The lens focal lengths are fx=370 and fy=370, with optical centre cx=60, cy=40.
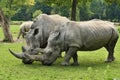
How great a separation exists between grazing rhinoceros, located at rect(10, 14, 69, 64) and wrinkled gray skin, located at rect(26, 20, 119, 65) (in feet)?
1.56

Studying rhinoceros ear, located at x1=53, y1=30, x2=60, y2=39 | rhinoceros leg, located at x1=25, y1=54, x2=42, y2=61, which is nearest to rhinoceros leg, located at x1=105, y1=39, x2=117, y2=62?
rhinoceros ear, located at x1=53, y1=30, x2=60, y2=39

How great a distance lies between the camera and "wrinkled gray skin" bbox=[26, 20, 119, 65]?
13547 millimetres

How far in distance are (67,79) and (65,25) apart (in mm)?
3628

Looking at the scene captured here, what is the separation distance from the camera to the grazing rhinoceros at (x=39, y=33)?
13.9 metres

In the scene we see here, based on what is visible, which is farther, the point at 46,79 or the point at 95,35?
the point at 95,35

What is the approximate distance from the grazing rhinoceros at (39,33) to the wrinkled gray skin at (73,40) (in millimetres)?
476

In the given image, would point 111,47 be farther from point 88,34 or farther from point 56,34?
point 56,34

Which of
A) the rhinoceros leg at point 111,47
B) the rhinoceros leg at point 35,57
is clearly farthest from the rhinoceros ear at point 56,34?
the rhinoceros leg at point 111,47

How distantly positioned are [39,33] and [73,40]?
5.28 feet

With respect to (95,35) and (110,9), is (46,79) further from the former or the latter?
(110,9)

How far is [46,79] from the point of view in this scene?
35.7 ft

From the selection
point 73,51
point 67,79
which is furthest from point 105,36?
point 67,79

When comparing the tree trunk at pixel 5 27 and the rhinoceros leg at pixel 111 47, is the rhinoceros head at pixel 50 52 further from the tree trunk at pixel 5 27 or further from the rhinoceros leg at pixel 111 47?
the tree trunk at pixel 5 27

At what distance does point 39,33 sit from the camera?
14.6m
